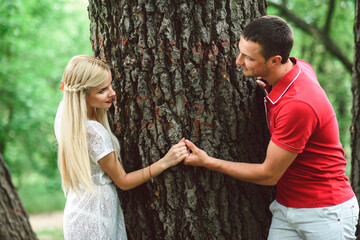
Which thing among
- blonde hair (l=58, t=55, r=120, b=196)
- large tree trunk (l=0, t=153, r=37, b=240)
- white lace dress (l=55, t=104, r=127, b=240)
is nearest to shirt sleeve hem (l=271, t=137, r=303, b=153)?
white lace dress (l=55, t=104, r=127, b=240)

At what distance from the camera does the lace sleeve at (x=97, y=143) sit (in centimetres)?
261

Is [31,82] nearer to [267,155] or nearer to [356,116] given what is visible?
[356,116]

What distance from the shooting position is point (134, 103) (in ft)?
9.15

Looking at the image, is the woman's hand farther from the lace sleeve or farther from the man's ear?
the man's ear

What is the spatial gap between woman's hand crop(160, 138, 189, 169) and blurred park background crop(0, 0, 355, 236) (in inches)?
268

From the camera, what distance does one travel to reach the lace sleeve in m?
2.61

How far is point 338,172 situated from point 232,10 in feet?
4.69

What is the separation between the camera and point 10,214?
14.8ft

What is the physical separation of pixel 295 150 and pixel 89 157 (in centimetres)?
146

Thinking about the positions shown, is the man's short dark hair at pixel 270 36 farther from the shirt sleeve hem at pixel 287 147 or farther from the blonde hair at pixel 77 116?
the blonde hair at pixel 77 116

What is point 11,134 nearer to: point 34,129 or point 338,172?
point 34,129

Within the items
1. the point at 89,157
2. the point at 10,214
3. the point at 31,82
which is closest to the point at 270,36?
the point at 89,157

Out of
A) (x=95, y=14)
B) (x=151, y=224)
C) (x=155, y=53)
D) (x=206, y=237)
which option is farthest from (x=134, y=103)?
(x=206, y=237)

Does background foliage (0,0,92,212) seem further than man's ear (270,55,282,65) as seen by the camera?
Yes
